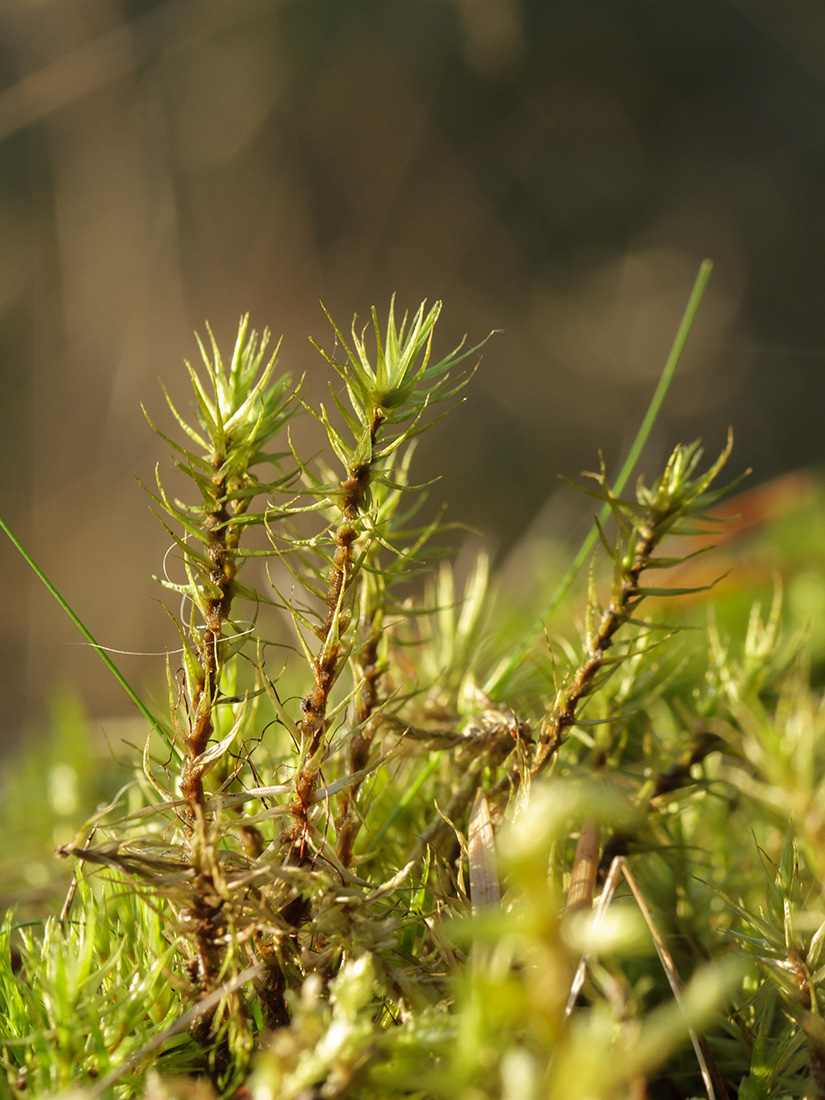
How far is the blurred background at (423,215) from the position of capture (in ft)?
7.65

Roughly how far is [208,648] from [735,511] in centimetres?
53

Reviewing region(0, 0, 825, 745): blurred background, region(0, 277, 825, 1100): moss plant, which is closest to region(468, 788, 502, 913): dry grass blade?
region(0, 277, 825, 1100): moss plant

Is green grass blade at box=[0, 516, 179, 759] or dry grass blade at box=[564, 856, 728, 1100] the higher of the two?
green grass blade at box=[0, 516, 179, 759]

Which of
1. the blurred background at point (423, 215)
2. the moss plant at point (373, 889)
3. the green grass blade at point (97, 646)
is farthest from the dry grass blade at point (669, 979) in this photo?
the blurred background at point (423, 215)

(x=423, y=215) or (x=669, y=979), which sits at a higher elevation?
(x=423, y=215)

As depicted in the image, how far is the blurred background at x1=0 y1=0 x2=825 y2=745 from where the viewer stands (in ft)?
7.65

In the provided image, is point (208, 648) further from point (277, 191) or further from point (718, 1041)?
point (277, 191)

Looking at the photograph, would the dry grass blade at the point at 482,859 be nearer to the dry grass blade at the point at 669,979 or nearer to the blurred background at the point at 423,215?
the dry grass blade at the point at 669,979

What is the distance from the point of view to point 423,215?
2449 millimetres

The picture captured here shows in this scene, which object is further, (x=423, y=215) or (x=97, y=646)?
(x=423, y=215)

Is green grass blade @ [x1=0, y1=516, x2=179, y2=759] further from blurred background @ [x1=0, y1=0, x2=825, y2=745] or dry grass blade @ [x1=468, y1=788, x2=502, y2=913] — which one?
blurred background @ [x1=0, y1=0, x2=825, y2=745]

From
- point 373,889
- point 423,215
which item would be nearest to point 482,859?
point 373,889

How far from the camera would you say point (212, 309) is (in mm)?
2395

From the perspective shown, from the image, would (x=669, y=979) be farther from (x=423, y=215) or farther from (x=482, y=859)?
(x=423, y=215)
